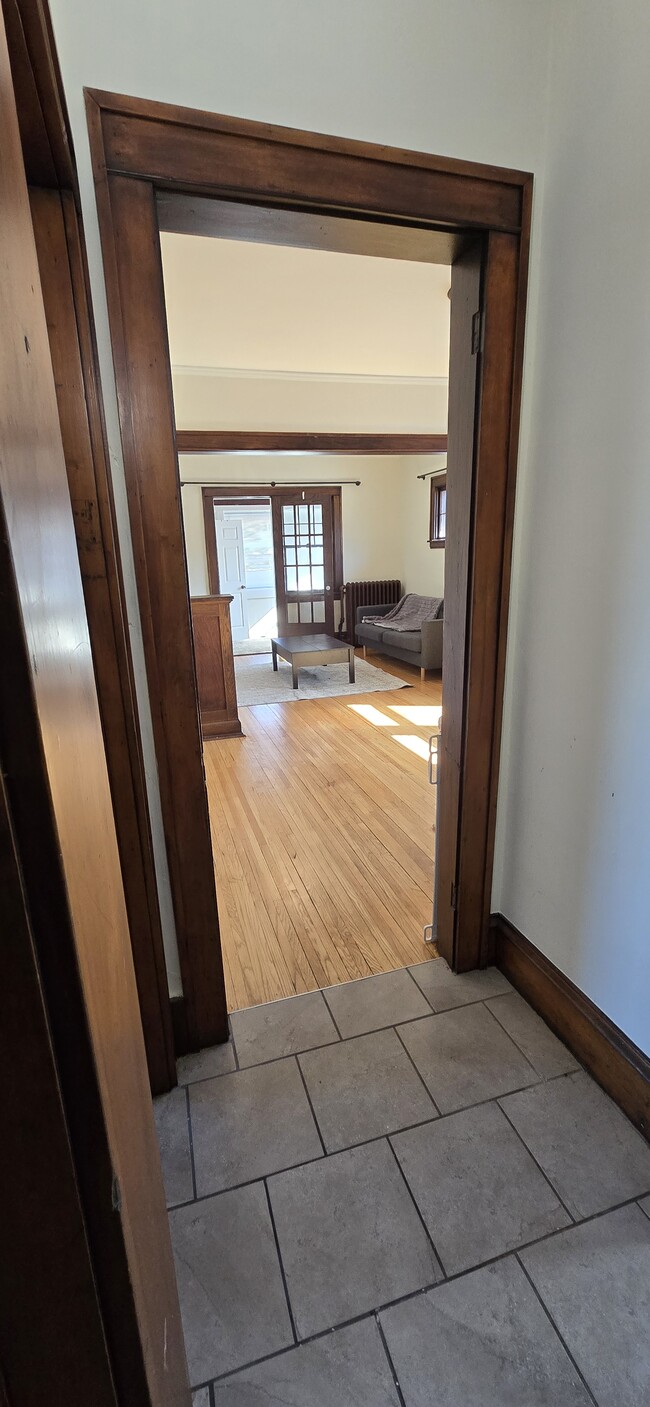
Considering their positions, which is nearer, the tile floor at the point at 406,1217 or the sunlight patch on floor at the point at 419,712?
the tile floor at the point at 406,1217

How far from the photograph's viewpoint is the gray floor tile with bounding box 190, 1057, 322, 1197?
1.27 meters

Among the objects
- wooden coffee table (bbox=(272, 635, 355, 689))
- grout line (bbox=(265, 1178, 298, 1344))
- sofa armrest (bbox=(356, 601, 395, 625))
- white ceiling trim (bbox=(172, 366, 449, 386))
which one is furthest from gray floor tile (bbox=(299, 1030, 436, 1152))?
sofa armrest (bbox=(356, 601, 395, 625))

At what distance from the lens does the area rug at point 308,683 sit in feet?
18.2

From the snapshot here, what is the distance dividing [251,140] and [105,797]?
1314mm

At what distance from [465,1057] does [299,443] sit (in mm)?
3924

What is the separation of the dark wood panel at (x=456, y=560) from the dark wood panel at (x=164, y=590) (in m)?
0.74

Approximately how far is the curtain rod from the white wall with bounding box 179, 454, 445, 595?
1.1 inches

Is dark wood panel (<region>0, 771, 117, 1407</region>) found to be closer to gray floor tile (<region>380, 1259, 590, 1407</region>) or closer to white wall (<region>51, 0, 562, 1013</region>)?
gray floor tile (<region>380, 1259, 590, 1407</region>)

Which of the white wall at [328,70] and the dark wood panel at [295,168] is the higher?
the white wall at [328,70]

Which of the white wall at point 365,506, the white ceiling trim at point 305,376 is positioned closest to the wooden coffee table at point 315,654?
the white wall at point 365,506

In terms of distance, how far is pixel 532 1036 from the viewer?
5.19 ft

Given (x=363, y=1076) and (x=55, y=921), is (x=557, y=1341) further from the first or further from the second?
(x=55, y=921)

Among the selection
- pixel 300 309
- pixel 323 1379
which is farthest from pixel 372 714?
pixel 323 1379

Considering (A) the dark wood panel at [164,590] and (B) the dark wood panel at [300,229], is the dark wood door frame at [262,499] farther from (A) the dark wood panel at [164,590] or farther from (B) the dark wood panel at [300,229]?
(A) the dark wood panel at [164,590]
